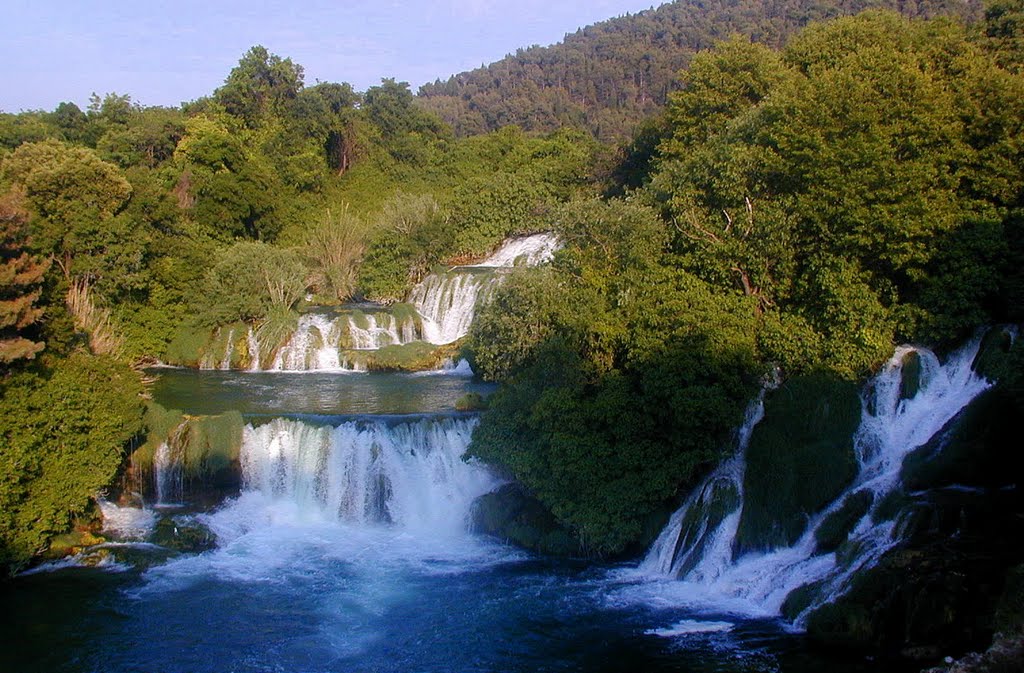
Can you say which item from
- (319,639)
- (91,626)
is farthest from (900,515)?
(91,626)

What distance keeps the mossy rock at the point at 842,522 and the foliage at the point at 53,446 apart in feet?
45.5

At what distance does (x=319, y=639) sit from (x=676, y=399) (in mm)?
7604

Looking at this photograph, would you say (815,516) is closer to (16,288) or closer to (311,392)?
(311,392)

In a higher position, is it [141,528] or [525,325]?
[525,325]

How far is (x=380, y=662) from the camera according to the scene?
13266 mm

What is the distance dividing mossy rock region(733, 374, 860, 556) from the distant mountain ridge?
68723 mm

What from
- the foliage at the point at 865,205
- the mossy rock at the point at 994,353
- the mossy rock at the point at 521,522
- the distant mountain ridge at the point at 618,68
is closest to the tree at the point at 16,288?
the mossy rock at the point at 521,522

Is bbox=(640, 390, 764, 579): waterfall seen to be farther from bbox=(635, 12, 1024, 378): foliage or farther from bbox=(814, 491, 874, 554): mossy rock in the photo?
bbox=(635, 12, 1024, 378): foliage

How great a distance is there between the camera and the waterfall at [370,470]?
19.4 m

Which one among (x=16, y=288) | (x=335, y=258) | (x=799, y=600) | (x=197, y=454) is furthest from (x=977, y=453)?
(x=335, y=258)

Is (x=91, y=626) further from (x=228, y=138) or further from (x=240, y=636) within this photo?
(x=228, y=138)

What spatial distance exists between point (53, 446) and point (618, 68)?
10017 centimetres

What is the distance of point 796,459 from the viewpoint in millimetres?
15742

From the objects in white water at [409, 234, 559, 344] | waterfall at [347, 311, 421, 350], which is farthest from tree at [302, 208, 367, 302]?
waterfall at [347, 311, 421, 350]
